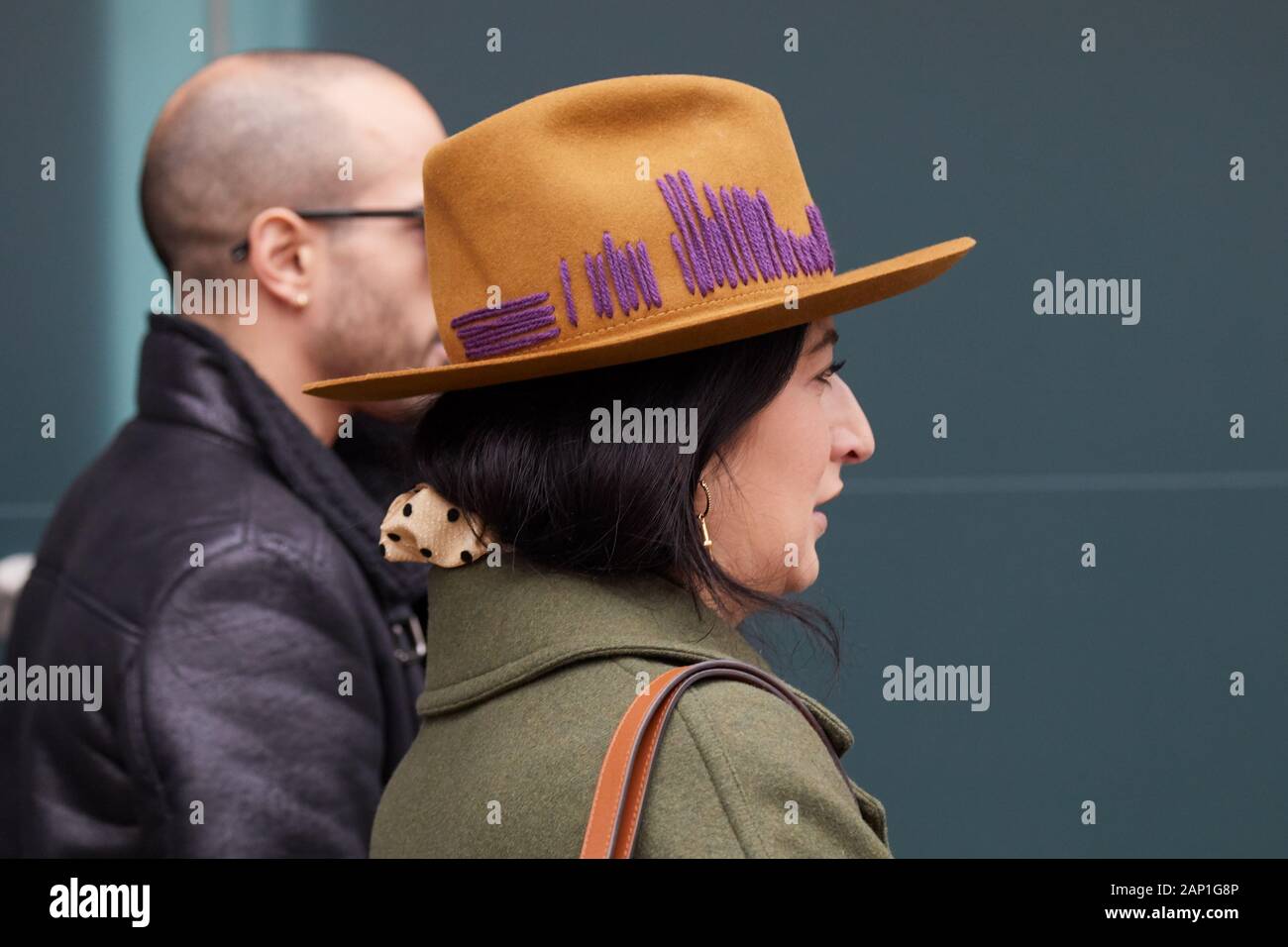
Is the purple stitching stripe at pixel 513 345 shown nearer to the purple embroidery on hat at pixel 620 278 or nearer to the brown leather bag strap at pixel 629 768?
the purple embroidery on hat at pixel 620 278

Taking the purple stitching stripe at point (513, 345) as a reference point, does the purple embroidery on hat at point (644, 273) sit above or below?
above

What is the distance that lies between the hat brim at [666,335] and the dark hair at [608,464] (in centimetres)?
3

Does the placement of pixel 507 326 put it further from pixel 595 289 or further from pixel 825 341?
pixel 825 341

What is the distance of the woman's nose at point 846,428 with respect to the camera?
180 cm

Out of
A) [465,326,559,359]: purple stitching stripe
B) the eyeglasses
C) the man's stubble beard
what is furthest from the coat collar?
the eyeglasses

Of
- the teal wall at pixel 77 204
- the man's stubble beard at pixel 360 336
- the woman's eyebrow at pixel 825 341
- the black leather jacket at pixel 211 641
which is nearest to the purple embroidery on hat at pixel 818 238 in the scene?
the woman's eyebrow at pixel 825 341

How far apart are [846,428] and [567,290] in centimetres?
38

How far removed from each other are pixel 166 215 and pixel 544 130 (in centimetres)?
152

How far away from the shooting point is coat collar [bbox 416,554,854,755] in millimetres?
1541

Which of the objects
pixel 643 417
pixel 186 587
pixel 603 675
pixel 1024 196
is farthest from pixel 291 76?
pixel 1024 196

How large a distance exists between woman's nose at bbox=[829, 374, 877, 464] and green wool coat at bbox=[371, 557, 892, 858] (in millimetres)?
275

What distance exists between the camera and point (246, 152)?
2.91m

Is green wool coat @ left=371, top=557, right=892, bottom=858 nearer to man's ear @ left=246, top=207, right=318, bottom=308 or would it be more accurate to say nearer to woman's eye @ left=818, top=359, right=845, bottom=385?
woman's eye @ left=818, top=359, right=845, bottom=385

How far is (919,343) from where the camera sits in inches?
168
